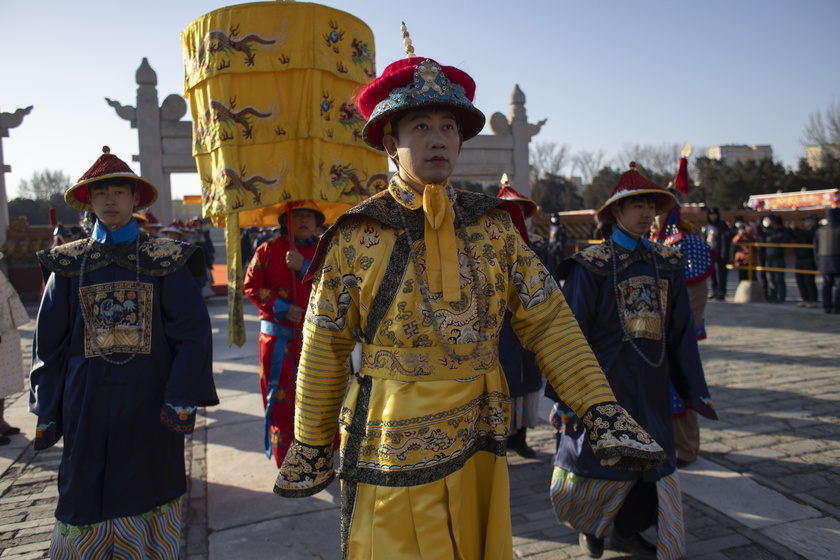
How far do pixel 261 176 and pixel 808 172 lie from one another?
118 feet

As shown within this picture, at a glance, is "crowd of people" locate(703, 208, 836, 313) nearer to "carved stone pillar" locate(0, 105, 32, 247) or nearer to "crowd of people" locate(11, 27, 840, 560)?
"crowd of people" locate(11, 27, 840, 560)

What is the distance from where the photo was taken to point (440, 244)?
198 cm

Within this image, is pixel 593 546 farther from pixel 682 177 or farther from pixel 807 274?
pixel 807 274

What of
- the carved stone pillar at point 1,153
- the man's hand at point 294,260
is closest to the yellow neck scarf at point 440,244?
the man's hand at point 294,260

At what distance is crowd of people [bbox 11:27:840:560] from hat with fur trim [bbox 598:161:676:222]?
2 centimetres

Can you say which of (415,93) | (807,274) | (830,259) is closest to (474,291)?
(415,93)

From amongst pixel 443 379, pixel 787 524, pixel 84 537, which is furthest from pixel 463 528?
pixel 787 524

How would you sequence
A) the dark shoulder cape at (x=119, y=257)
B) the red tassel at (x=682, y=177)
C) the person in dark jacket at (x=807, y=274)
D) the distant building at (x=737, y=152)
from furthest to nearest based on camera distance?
the distant building at (x=737, y=152)
the person in dark jacket at (x=807, y=274)
the red tassel at (x=682, y=177)
the dark shoulder cape at (x=119, y=257)

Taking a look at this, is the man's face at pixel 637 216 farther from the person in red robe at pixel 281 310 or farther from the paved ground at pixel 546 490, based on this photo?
the person in red robe at pixel 281 310

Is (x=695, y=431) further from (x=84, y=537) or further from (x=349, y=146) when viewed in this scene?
(x=84, y=537)

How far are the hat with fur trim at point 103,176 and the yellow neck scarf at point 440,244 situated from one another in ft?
5.85

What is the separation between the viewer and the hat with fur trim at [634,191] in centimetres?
333

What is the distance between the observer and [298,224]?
175 inches

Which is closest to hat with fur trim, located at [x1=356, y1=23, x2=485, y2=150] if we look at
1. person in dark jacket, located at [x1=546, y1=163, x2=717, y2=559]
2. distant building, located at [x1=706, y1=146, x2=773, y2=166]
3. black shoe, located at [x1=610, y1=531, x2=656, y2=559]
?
person in dark jacket, located at [x1=546, y1=163, x2=717, y2=559]
